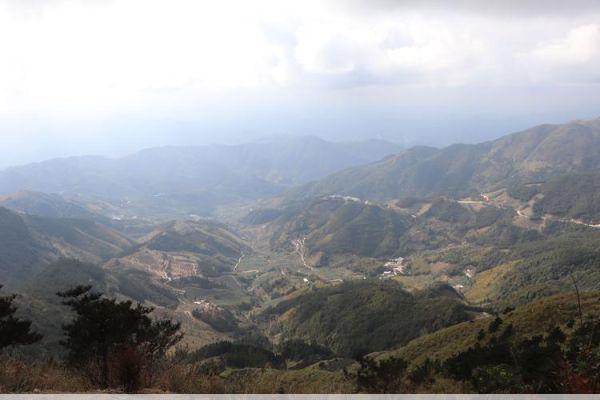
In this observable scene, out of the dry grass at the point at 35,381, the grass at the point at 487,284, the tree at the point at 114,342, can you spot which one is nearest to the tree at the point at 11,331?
the tree at the point at 114,342

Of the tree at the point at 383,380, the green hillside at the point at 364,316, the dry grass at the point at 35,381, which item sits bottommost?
the green hillside at the point at 364,316

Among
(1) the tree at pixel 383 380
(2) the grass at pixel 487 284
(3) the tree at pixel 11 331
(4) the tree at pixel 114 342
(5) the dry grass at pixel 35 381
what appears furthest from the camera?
(2) the grass at pixel 487 284

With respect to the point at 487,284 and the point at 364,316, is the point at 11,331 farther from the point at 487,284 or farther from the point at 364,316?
the point at 487,284

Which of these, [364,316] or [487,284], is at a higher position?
[364,316]

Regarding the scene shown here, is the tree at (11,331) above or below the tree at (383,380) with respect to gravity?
above

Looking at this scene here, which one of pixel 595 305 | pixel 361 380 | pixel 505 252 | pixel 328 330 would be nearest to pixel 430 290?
pixel 328 330

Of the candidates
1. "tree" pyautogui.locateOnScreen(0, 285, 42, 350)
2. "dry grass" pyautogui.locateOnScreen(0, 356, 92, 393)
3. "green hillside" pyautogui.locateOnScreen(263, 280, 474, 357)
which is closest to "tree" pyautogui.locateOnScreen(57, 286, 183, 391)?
"dry grass" pyautogui.locateOnScreen(0, 356, 92, 393)

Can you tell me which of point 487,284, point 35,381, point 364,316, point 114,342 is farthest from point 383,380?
point 487,284

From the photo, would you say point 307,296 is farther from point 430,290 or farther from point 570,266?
point 570,266

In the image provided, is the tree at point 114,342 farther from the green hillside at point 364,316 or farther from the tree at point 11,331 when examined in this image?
the green hillside at point 364,316
